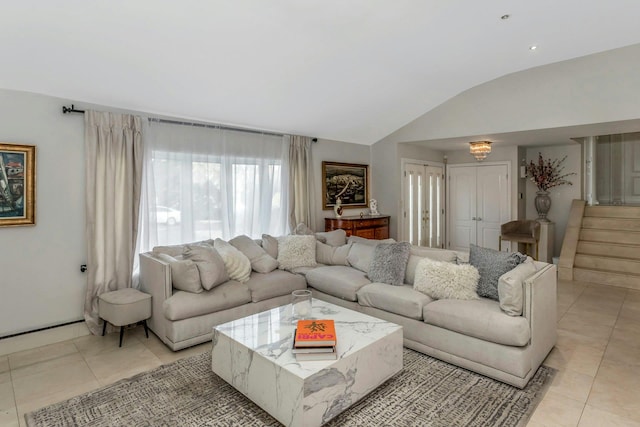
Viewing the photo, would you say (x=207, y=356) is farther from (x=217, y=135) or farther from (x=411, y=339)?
(x=217, y=135)

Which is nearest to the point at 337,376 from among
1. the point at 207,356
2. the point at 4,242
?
the point at 207,356

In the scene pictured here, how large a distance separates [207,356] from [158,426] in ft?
2.98

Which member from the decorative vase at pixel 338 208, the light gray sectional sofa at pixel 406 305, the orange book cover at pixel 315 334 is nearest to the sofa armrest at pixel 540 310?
the light gray sectional sofa at pixel 406 305

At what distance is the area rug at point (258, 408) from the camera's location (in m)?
2.17

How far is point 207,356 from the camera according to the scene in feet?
9.99

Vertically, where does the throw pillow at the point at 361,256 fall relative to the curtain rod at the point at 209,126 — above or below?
below

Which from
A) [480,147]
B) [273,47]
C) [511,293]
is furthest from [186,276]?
[480,147]

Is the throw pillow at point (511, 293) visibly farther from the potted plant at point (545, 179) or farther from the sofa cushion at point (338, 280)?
the potted plant at point (545, 179)

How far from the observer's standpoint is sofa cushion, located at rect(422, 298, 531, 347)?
252cm

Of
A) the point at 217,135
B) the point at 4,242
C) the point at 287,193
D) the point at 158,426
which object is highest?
the point at 217,135

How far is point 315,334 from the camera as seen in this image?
225cm

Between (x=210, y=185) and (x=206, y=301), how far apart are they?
170 centimetres

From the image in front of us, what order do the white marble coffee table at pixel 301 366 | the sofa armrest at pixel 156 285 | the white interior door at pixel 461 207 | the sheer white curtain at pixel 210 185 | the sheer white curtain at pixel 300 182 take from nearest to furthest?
the white marble coffee table at pixel 301 366, the sofa armrest at pixel 156 285, the sheer white curtain at pixel 210 185, the sheer white curtain at pixel 300 182, the white interior door at pixel 461 207

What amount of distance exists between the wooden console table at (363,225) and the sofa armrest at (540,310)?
295 centimetres
